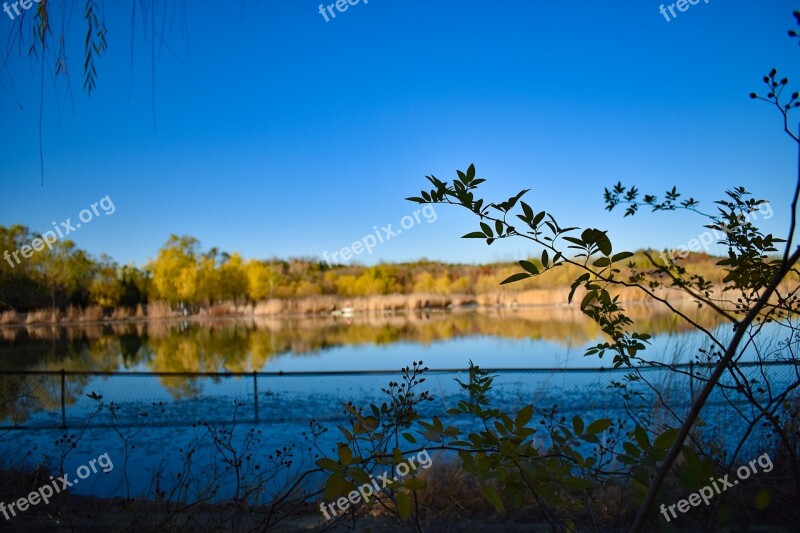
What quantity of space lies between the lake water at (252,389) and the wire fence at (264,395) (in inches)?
1.4

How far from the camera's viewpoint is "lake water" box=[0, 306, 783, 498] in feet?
18.8

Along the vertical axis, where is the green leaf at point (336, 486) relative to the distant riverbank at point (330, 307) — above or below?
above

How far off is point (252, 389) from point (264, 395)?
87cm

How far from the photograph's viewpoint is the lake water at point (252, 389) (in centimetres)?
574

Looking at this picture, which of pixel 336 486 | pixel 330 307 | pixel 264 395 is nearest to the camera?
pixel 336 486

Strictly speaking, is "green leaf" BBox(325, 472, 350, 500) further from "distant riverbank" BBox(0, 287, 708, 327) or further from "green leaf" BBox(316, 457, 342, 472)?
"distant riverbank" BBox(0, 287, 708, 327)

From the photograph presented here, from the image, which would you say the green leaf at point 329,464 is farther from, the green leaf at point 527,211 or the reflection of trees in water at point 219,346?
the reflection of trees in water at point 219,346

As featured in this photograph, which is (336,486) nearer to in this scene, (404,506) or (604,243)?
(404,506)

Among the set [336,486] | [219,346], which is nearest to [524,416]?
[336,486]

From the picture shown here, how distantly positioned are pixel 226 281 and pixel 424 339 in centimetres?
3336

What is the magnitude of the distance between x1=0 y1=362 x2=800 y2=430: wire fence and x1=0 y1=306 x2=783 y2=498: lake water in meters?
0.03

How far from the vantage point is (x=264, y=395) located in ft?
30.9

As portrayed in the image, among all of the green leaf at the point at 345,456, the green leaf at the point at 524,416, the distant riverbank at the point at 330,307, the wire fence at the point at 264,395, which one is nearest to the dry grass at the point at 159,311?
the distant riverbank at the point at 330,307

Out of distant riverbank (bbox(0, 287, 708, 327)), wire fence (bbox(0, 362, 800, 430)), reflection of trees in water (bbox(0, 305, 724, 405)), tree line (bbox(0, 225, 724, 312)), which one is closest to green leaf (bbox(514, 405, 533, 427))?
wire fence (bbox(0, 362, 800, 430))
